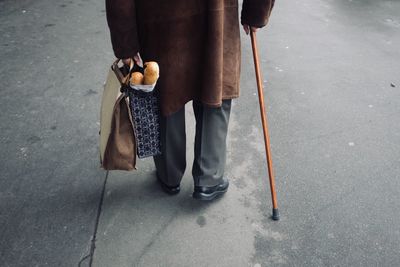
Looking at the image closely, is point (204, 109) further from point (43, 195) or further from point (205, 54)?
point (43, 195)

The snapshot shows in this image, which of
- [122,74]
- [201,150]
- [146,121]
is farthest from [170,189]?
[122,74]

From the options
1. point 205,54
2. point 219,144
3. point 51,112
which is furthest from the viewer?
point 51,112

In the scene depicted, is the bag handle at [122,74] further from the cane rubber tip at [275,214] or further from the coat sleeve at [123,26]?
the cane rubber tip at [275,214]

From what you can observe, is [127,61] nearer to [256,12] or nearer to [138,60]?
[138,60]

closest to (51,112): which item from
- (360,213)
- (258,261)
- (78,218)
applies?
(78,218)

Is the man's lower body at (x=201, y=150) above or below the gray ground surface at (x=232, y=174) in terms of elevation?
above

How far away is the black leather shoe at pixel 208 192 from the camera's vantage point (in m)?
2.39

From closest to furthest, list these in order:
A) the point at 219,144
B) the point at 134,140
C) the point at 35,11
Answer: the point at 134,140
the point at 219,144
the point at 35,11

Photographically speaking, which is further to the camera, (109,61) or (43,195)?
(109,61)

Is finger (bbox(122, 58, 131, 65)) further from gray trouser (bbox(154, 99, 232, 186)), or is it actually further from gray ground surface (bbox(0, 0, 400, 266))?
gray ground surface (bbox(0, 0, 400, 266))

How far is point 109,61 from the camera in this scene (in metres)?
4.11

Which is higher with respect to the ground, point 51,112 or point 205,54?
point 205,54

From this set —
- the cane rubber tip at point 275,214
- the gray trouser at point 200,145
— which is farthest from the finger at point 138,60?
the cane rubber tip at point 275,214

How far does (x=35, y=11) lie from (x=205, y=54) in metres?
4.46
